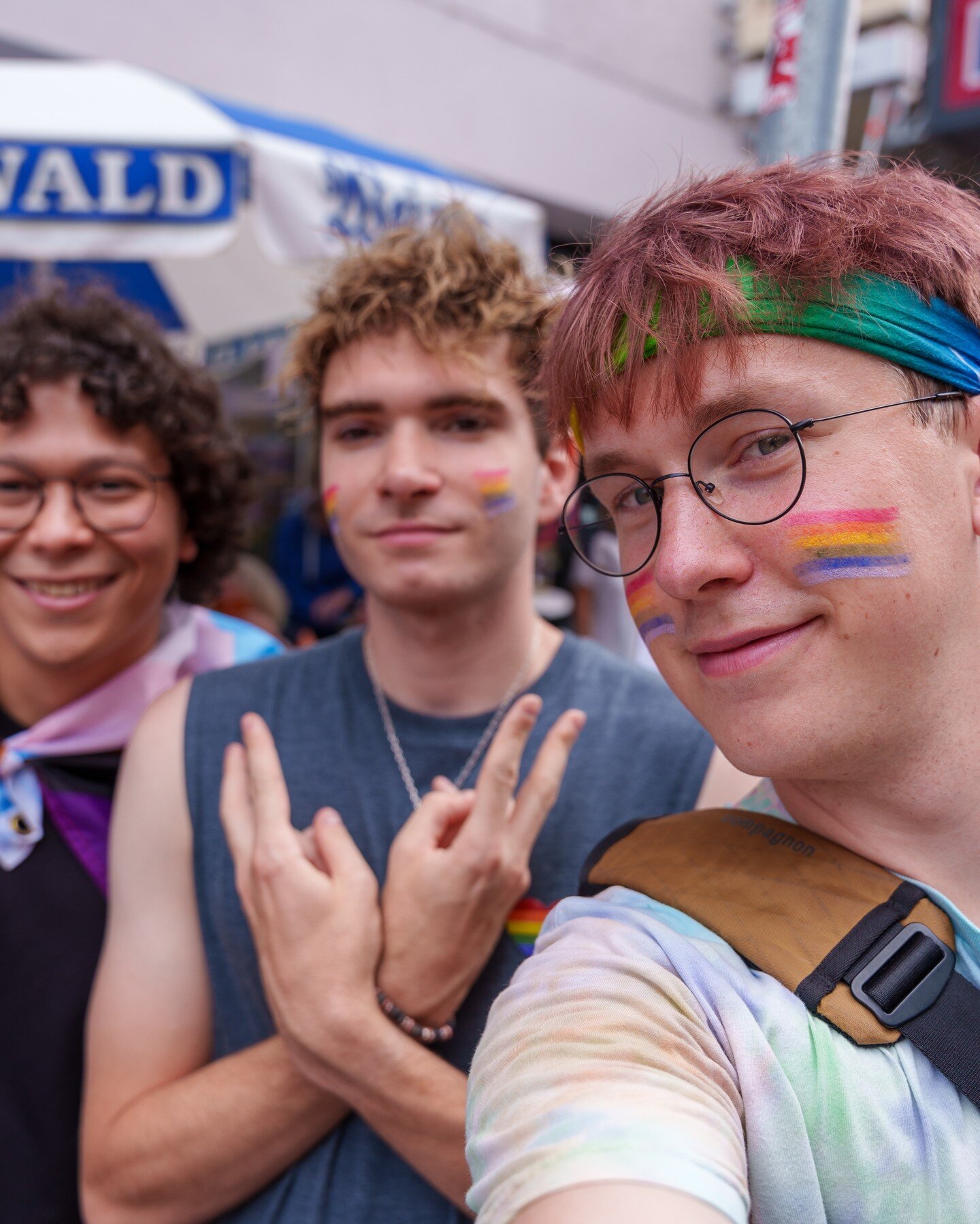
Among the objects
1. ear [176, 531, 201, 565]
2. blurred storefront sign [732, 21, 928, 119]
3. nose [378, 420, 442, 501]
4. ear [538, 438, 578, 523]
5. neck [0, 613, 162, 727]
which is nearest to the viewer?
nose [378, 420, 442, 501]

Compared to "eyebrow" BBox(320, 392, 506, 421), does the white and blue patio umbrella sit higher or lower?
higher

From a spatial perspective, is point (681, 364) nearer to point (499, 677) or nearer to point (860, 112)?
point (499, 677)

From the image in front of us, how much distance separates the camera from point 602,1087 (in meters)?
0.85

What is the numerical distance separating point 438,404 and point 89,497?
0.81m

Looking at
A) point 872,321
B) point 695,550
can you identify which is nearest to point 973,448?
point 872,321

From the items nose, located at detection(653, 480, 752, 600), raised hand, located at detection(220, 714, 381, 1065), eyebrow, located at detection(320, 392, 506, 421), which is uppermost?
eyebrow, located at detection(320, 392, 506, 421)

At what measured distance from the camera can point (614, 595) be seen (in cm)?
470

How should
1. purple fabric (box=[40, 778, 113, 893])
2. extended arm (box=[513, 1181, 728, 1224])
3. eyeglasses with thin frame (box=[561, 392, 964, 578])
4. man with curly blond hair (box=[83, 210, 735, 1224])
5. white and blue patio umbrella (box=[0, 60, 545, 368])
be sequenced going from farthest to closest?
white and blue patio umbrella (box=[0, 60, 545, 368]) → purple fabric (box=[40, 778, 113, 893]) → man with curly blond hair (box=[83, 210, 735, 1224]) → eyeglasses with thin frame (box=[561, 392, 964, 578]) → extended arm (box=[513, 1181, 728, 1224])

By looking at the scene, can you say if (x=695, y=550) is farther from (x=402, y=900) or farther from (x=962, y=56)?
(x=962, y=56)

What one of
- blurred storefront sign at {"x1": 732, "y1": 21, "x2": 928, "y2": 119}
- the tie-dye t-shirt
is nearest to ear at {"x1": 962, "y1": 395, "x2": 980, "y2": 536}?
the tie-dye t-shirt

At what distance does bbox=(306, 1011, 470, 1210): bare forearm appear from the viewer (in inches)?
57.8

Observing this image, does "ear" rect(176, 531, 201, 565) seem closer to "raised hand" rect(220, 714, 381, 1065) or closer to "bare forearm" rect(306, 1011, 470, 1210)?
"raised hand" rect(220, 714, 381, 1065)

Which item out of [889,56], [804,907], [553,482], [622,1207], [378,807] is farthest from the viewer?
[889,56]

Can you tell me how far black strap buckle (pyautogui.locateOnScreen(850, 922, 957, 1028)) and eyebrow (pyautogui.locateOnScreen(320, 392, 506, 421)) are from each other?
1.24 m
